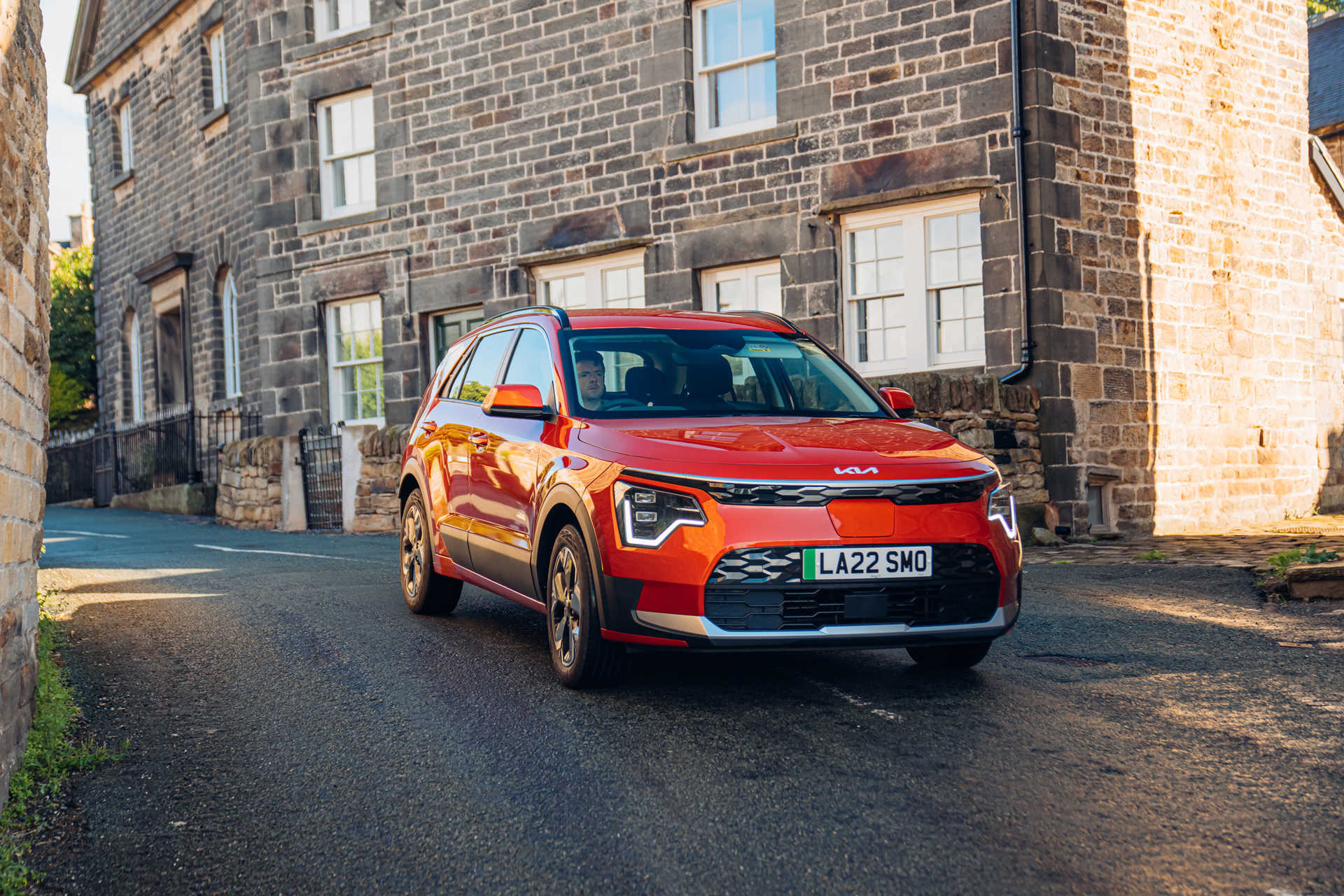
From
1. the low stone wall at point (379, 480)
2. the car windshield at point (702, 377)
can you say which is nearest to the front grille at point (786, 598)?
the car windshield at point (702, 377)

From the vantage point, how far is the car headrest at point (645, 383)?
6008 millimetres

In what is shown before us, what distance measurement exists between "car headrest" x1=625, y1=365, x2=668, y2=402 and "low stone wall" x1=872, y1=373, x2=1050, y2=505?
20.0 ft

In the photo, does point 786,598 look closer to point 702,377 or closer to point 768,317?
point 702,377

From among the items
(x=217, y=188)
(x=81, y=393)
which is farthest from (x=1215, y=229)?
(x=81, y=393)

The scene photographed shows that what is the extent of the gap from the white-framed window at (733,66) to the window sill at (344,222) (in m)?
5.71

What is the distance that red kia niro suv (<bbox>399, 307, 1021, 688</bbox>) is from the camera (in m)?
4.81

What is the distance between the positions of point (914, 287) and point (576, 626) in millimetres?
9611

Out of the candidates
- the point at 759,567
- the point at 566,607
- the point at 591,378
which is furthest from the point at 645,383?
the point at 759,567

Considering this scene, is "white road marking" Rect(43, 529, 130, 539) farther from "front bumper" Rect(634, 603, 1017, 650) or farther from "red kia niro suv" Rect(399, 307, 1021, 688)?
"front bumper" Rect(634, 603, 1017, 650)

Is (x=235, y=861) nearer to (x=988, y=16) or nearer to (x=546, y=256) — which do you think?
(x=988, y=16)

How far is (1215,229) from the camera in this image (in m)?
15.0

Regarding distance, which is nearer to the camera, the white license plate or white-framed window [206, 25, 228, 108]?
the white license plate

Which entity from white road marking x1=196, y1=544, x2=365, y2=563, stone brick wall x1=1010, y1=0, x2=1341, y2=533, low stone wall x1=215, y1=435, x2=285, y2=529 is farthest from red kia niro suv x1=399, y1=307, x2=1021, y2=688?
low stone wall x1=215, y1=435, x2=285, y2=529

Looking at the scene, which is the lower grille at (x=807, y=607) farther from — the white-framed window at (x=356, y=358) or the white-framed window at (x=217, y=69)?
the white-framed window at (x=217, y=69)
